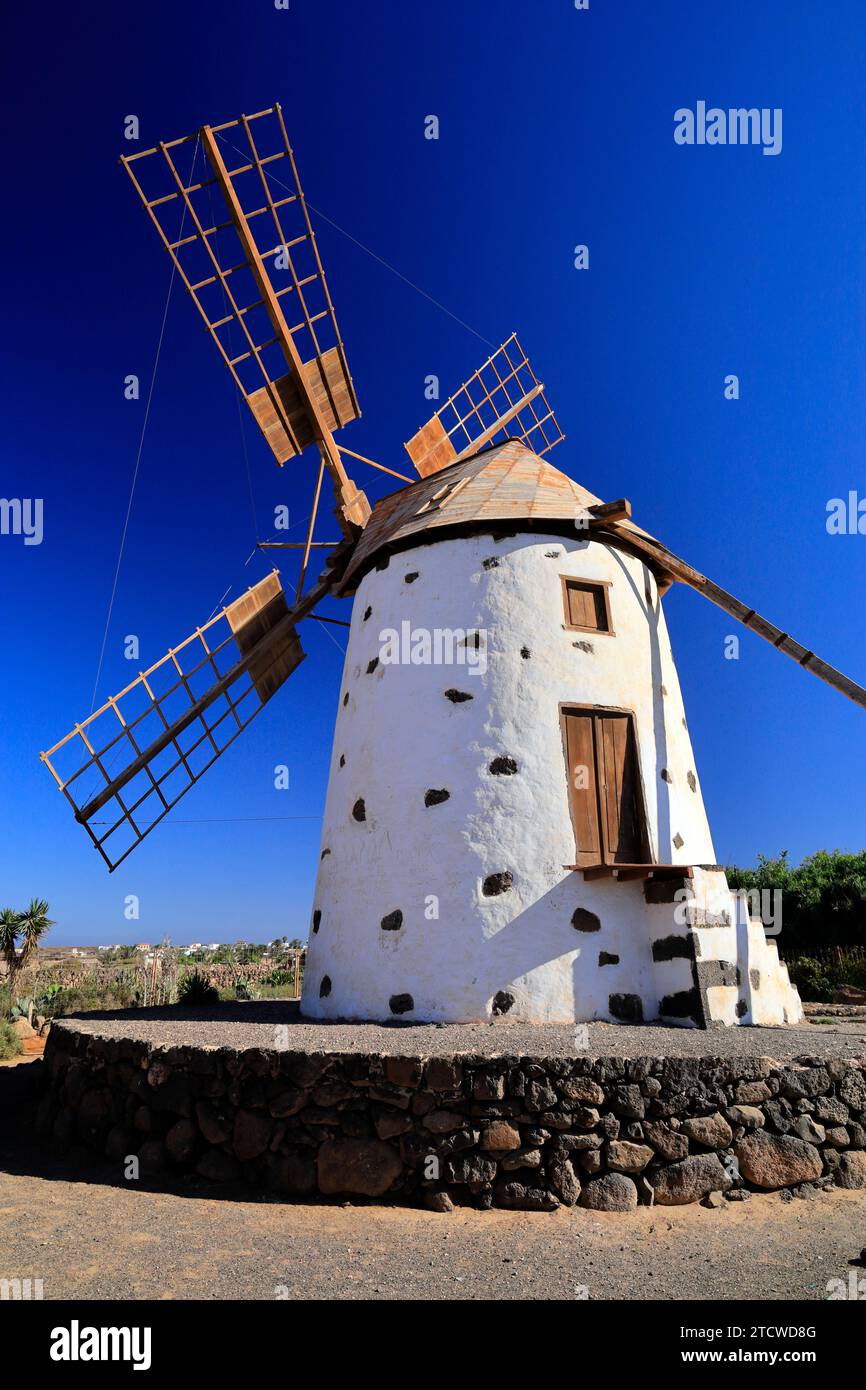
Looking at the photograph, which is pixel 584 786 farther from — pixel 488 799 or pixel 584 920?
pixel 584 920

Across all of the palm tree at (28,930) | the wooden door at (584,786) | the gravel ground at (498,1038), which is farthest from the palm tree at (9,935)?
the wooden door at (584,786)

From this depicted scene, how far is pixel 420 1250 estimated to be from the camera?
14.8 feet

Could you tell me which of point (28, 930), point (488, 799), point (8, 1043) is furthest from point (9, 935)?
point (488, 799)

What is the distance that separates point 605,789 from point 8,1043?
10615 mm

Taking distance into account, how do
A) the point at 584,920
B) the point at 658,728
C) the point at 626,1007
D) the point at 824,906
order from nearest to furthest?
the point at 626,1007 → the point at 584,920 → the point at 658,728 → the point at 824,906

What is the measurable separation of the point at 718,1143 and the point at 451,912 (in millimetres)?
3017

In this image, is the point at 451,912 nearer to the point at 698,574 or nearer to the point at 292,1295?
the point at 292,1295

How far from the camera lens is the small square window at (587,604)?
29.1 ft

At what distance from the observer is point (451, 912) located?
759 centimetres

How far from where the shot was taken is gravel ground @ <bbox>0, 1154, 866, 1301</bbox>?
13.3 ft

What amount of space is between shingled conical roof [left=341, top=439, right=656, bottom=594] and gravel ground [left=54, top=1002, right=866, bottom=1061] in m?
5.21

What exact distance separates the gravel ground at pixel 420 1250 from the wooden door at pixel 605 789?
3.34 meters

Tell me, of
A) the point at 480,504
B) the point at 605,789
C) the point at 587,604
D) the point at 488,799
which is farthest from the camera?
the point at 480,504
